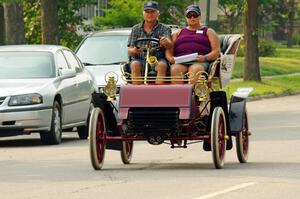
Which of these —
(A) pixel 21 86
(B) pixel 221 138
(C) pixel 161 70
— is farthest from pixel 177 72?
(A) pixel 21 86

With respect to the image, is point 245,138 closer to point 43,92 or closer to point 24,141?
point 43,92

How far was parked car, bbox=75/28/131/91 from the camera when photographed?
76.3ft

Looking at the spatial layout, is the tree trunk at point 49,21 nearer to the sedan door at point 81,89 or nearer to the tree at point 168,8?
the tree at point 168,8

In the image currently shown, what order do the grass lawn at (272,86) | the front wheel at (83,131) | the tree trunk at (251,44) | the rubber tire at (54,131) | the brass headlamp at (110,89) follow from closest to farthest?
the brass headlamp at (110,89), the rubber tire at (54,131), the front wheel at (83,131), the grass lawn at (272,86), the tree trunk at (251,44)

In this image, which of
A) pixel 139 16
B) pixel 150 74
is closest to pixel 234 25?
pixel 139 16

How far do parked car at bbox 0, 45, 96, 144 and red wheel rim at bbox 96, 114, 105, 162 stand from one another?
433cm

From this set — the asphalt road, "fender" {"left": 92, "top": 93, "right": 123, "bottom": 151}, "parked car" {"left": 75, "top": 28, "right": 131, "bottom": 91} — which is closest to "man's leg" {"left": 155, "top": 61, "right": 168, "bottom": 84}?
"fender" {"left": 92, "top": 93, "right": 123, "bottom": 151}

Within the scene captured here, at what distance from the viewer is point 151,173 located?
13836 millimetres

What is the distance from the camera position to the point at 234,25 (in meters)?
73.2

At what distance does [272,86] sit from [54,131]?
20324 mm

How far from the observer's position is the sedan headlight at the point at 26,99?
18531 mm

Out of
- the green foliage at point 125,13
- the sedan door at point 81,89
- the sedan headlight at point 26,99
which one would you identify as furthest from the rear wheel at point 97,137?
the green foliage at point 125,13

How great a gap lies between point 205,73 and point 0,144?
20.1ft

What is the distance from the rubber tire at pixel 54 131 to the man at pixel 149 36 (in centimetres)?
392
